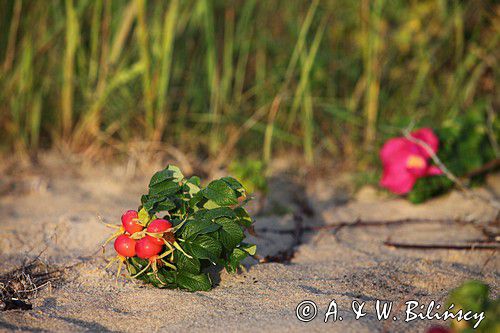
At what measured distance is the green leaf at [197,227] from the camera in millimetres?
1272

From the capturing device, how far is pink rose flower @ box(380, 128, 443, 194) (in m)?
2.04

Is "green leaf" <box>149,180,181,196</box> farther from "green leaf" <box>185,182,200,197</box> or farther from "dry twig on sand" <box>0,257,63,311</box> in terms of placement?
"dry twig on sand" <box>0,257,63,311</box>

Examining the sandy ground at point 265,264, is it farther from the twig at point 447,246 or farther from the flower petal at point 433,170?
the flower petal at point 433,170

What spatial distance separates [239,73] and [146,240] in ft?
5.21

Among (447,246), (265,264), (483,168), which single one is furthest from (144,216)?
(483,168)

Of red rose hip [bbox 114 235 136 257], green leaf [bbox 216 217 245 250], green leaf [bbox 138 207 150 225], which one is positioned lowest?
red rose hip [bbox 114 235 136 257]

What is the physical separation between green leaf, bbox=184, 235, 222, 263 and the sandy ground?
0.12m

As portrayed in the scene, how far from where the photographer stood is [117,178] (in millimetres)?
2391

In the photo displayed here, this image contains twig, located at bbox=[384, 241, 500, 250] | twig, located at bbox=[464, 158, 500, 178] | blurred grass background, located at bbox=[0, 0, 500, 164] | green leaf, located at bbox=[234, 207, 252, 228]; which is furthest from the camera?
blurred grass background, located at bbox=[0, 0, 500, 164]

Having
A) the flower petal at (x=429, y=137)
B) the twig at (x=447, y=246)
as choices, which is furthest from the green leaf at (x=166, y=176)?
the flower petal at (x=429, y=137)

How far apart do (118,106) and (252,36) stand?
0.75 metres

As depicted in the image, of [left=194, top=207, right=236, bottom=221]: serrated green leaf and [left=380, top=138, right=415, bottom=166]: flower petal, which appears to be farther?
[left=380, top=138, right=415, bottom=166]: flower petal

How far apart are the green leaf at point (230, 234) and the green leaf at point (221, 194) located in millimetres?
52

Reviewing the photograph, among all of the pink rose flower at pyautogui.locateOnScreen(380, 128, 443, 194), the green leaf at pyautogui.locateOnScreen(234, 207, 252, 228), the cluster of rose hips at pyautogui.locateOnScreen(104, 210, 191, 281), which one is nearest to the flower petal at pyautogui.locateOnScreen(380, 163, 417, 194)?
the pink rose flower at pyautogui.locateOnScreen(380, 128, 443, 194)
